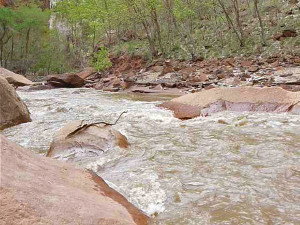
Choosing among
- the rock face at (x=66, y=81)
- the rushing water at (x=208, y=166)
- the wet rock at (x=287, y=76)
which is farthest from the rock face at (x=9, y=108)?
the rock face at (x=66, y=81)

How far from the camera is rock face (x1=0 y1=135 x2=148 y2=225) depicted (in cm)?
197

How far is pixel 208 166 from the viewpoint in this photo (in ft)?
12.6

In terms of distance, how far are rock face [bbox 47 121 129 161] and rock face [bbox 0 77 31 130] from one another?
2.53 meters

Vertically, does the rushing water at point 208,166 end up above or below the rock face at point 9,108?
below

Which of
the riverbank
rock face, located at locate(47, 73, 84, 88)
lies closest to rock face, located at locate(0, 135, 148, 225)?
the riverbank

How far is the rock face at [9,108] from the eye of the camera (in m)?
7.00

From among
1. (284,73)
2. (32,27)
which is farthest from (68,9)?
(284,73)

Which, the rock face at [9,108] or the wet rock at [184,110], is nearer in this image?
the rock face at [9,108]

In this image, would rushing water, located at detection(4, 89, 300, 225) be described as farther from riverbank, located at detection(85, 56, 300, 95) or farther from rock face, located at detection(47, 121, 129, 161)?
riverbank, located at detection(85, 56, 300, 95)

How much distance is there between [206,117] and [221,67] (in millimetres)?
9447

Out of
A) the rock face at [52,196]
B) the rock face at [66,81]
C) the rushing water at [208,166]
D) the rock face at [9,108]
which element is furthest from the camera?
the rock face at [66,81]

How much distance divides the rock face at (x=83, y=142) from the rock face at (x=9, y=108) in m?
2.53

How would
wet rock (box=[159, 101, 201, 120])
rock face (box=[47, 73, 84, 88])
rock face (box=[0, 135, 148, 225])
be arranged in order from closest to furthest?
1. rock face (box=[0, 135, 148, 225])
2. wet rock (box=[159, 101, 201, 120])
3. rock face (box=[47, 73, 84, 88])

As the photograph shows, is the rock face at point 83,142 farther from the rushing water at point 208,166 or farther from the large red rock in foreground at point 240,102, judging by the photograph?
the large red rock in foreground at point 240,102
